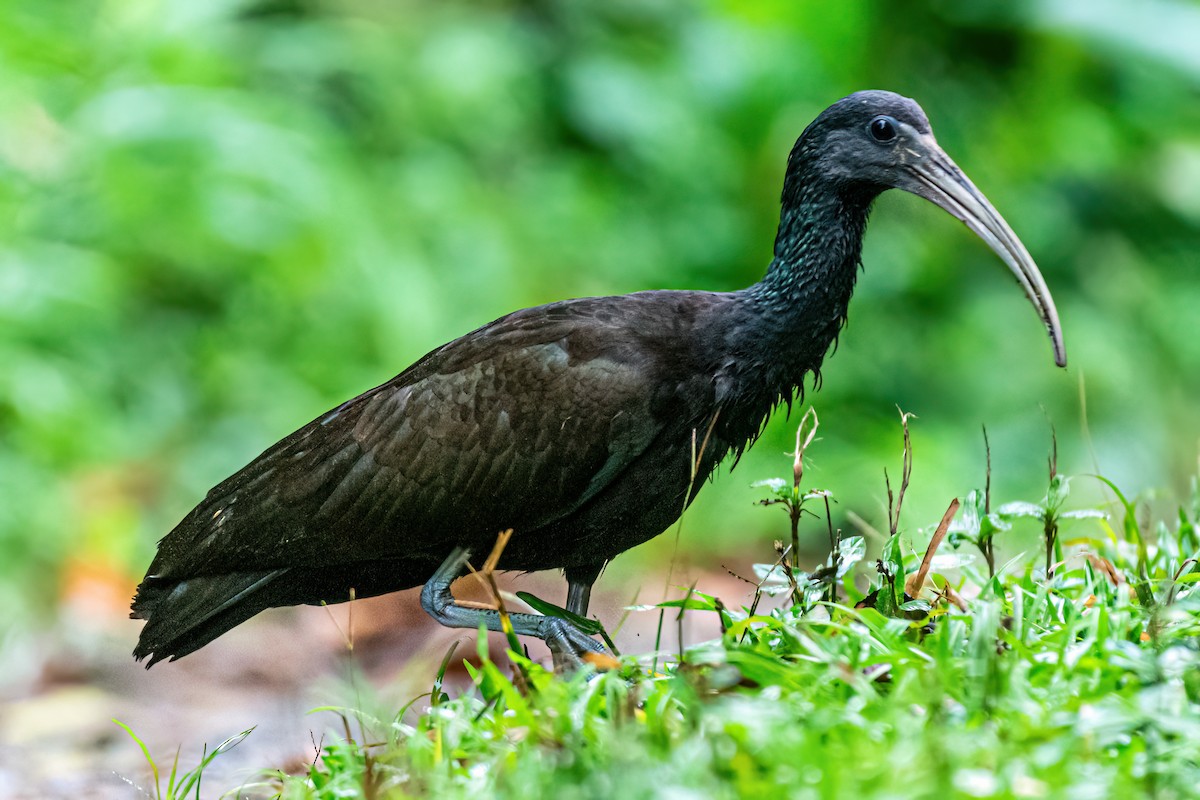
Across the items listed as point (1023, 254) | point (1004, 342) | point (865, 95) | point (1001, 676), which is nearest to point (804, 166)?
point (865, 95)

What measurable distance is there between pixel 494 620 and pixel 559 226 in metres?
4.14

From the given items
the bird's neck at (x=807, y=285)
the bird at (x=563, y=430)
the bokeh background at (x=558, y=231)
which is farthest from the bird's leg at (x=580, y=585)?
Result: the bokeh background at (x=558, y=231)

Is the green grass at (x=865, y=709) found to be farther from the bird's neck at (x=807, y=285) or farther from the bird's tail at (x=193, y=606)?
the bird's tail at (x=193, y=606)

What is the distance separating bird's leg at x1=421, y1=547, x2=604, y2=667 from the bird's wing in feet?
0.25

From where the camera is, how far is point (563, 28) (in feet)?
28.4

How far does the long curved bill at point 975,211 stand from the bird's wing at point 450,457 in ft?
3.04

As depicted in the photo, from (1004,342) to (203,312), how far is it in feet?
13.9

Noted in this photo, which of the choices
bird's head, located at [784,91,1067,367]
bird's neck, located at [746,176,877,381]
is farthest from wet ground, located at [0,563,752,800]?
bird's head, located at [784,91,1067,367]

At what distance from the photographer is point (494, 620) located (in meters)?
3.89

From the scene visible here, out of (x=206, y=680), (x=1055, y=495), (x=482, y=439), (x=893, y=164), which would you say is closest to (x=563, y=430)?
(x=482, y=439)

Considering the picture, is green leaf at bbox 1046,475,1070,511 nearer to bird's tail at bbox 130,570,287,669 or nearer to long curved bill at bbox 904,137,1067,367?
long curved bill at bbox 904,137,1067,367

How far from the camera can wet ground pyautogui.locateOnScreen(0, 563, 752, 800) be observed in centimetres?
511

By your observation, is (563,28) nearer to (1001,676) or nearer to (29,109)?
(29,109)

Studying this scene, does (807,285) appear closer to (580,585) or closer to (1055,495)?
(1055,495)
